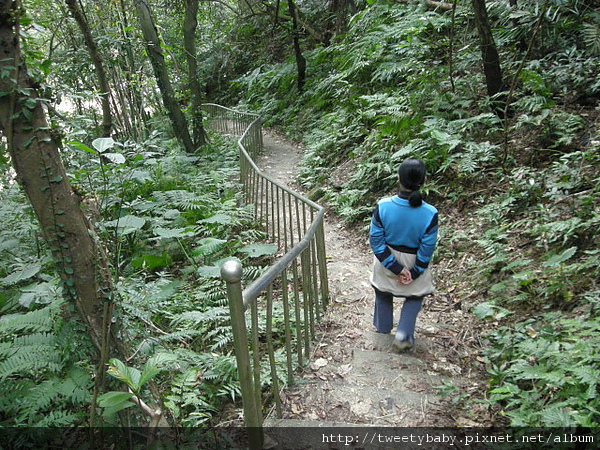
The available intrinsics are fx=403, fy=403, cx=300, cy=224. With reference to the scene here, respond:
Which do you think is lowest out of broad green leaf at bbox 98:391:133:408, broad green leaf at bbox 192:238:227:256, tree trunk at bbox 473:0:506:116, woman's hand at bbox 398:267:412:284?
broad green leaf at bbox 192:238:227:256

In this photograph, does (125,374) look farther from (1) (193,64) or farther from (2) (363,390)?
(1) (193,64)

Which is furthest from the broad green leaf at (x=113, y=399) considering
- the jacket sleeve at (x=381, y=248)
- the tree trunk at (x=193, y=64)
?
the tree trunk at (x=193, y=64)

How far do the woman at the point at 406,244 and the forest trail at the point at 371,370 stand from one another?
0.84 feet

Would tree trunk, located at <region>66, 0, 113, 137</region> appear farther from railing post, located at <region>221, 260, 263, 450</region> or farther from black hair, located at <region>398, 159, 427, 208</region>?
railing post, located at <region>221, 260, 263, 450</region>

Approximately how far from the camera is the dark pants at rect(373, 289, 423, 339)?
3314 millimetres

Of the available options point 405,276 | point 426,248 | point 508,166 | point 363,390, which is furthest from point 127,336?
point 508,166

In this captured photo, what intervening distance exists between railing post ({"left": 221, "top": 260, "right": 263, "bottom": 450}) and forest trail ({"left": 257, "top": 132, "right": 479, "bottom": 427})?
1.27 ft

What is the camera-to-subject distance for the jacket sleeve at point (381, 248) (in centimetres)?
321

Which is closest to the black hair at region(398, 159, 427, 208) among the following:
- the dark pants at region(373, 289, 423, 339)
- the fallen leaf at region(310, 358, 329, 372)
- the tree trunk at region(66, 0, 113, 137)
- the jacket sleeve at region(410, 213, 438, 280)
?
the jacket sleeve at region(410, 213, 438, 280)

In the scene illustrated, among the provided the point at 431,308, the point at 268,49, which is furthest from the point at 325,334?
the point at 268,49

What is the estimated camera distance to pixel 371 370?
3.15 m

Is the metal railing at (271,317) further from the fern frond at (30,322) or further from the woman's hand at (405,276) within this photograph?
the fern frond at (30,322)

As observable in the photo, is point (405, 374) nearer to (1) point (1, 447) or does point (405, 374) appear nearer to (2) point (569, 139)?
(1) point (1, 447)

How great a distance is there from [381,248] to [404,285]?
362 mm
